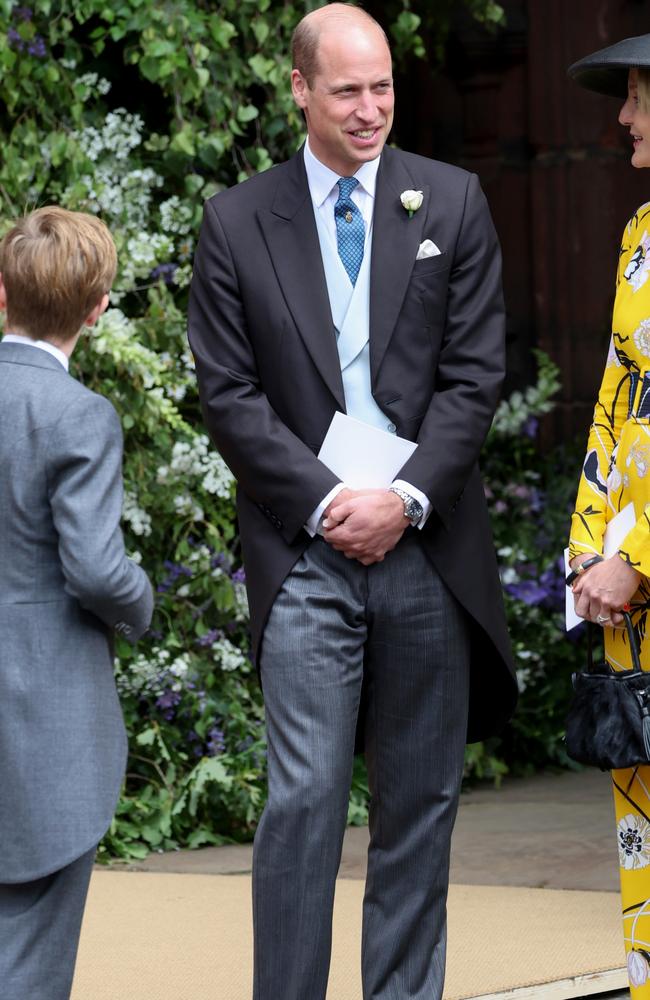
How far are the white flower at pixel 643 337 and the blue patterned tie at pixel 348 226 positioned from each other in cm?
55

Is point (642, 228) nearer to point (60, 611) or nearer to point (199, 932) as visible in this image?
point (60, 611)

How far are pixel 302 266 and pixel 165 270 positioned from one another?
2.32 metres

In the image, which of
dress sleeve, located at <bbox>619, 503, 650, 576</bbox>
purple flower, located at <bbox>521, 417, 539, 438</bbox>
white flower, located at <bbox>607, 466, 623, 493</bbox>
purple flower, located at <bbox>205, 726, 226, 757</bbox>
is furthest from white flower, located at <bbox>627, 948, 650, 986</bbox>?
purple flower, located at <bbox>521, 417, 539, 438</bbox>

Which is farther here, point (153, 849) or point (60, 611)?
point (153, 849)

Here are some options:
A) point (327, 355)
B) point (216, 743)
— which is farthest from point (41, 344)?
point (216, 743)

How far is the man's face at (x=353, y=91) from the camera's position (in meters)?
3.17

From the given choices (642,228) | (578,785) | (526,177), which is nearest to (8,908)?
(642,228)

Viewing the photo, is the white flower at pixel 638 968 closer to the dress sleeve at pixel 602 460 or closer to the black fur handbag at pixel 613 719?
the black fur handbag at pixel 613 719

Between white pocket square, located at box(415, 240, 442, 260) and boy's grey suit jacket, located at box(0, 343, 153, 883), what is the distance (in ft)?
2.54

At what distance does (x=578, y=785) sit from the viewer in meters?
6.38

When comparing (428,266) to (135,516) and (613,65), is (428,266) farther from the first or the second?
(135,516)

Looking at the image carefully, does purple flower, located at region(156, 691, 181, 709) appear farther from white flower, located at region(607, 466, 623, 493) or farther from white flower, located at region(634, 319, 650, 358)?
white flower, located at region(634, 319, 650, 358)

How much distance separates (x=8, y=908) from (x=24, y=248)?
1.07 meters

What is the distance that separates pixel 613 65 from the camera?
3.14 meters
